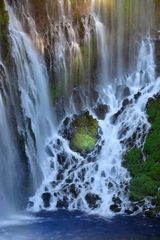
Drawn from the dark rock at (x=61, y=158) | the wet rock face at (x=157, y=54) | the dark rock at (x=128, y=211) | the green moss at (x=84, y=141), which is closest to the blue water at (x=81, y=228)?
the dark rock at (x=128, y=211)

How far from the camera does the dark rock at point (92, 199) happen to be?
2117 centimetres

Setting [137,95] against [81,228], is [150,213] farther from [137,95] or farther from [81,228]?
[137,95]

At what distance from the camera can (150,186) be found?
69.6ft

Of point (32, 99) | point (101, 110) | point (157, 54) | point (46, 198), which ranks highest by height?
point (157, 54)

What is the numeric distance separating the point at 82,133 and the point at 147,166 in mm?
4168

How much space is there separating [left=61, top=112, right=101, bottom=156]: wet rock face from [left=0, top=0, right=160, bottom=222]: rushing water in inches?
13.0

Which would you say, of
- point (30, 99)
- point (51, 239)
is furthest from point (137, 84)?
point (51, 239)

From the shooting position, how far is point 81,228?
1834cm

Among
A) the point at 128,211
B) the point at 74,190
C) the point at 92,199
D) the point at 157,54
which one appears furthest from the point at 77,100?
the point at 128,211

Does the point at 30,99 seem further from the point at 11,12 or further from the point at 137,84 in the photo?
the point at 137,84

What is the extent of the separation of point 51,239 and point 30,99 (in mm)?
9228

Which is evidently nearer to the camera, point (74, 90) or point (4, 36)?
point (4, 36)

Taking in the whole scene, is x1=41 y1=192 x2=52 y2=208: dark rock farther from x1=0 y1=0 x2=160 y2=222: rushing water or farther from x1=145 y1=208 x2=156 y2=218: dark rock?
x1=145 y1=208 x2=156 y2=218: dark rock

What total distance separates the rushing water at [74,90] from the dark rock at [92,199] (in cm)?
7
